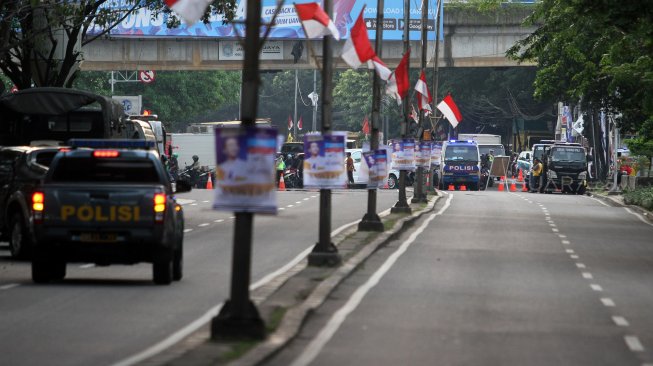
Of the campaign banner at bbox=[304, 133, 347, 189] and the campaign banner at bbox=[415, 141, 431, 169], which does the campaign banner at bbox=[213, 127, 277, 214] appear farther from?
the campaign banner at bbox=[415, 141, 431, 169]

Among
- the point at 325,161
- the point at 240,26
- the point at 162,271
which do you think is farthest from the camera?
the point at 240,26

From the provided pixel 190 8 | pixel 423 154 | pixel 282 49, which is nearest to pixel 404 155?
pixel 423 154

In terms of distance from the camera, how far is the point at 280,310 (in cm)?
1512

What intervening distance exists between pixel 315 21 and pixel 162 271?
17.0 feet

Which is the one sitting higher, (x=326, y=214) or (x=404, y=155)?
(x=404, y=155)

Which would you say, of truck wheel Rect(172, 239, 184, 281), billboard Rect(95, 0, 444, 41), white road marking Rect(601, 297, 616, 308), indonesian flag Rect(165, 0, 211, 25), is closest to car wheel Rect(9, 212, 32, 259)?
truck wheel Rect(172, 239, 184, 281)

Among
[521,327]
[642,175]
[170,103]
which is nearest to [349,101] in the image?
[170,103]

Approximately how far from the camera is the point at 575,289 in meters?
20.1

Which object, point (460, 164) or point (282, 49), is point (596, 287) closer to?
point (282, 49)

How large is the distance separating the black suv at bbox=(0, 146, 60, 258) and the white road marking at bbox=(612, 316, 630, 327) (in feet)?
31.9

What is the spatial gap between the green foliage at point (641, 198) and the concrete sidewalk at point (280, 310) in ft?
70.7

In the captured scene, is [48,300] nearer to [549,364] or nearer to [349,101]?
[549,364]

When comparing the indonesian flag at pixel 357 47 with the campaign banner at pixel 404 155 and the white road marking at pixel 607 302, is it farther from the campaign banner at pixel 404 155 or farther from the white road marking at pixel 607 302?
the white road marking at pixel 607 302

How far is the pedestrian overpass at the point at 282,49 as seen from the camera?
61438 millimetres
